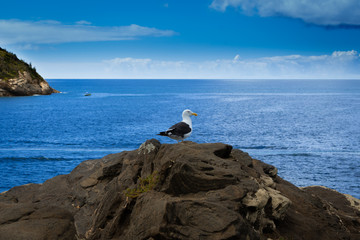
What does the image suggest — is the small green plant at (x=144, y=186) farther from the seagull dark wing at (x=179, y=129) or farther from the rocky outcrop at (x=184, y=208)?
the seagull dark wing at (x=179, y=129)

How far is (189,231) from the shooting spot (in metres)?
6.74

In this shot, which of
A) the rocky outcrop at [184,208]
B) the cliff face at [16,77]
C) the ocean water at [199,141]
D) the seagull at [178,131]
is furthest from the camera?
the cliff face at [16,77]

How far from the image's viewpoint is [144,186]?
8.94 metres

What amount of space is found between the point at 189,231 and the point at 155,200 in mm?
1326

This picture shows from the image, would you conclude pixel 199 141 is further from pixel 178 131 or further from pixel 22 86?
pixel 22 86

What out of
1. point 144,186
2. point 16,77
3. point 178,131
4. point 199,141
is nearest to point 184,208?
point 144,186

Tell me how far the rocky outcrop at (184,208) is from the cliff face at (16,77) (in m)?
125

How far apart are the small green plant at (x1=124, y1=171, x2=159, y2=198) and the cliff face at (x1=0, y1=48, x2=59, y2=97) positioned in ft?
418

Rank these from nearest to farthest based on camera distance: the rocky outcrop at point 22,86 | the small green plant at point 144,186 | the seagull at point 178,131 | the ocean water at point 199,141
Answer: the small green plant at point 144,186 < the seagull at point 178,131 < the ocean water at point 199,141 < the rocky outcrop at point 22,86

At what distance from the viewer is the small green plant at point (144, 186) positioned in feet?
28.6

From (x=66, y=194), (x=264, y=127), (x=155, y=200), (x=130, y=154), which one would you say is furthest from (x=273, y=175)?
(x=264, y=127)

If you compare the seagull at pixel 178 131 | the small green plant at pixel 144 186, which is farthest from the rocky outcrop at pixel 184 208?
the seagull at pixel 178 131

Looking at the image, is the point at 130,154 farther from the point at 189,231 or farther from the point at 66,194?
the point at 189,231

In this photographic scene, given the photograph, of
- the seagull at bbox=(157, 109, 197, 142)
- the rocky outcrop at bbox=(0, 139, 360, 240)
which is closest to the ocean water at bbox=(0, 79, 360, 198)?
the seagull at bbox=(157, 109, 197, 142)
